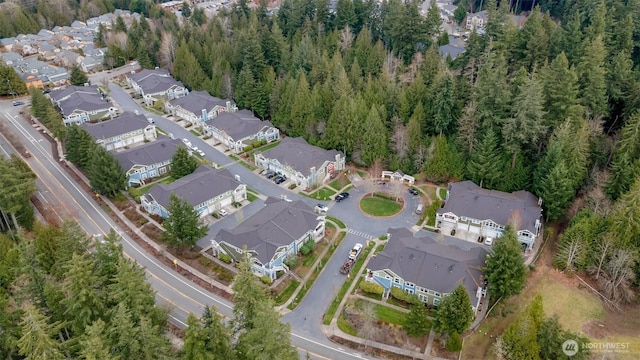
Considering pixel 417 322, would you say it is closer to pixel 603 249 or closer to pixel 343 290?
pixel 343 290

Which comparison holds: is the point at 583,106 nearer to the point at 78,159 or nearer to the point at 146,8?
the point at 78,159

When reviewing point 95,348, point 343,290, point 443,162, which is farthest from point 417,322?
point 443,162

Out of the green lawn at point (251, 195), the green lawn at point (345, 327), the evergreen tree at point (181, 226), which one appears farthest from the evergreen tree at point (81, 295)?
the green lawn at point (251, 195)

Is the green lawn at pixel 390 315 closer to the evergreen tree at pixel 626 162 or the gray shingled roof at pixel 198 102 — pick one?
the evergreen tree at pixel 626 162

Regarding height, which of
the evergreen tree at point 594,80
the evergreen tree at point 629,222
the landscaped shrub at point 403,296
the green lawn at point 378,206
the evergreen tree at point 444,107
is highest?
the evergreen tree at point 594,80

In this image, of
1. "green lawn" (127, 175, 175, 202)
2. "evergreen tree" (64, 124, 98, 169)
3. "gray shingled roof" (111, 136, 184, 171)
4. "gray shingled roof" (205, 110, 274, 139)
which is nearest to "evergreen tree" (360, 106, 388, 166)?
"gray shingled roof" (205, 110, 274, 139)

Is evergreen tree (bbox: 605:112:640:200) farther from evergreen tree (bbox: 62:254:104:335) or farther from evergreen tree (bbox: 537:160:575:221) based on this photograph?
evergreen tree (bbox: 62:254:104:335)
